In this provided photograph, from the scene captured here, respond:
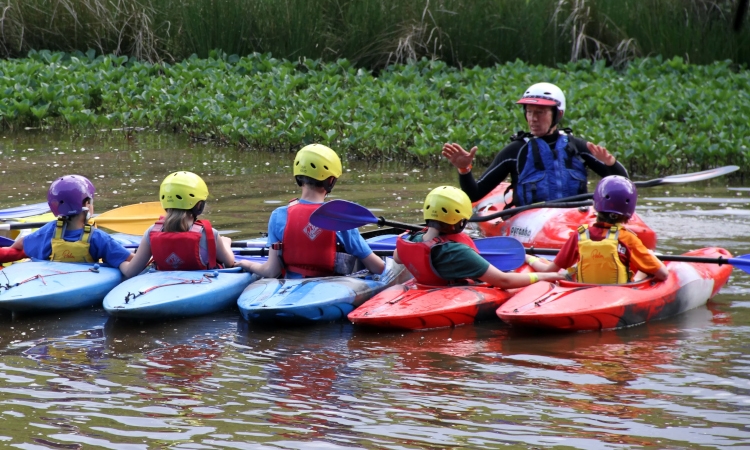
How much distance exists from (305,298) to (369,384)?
3.58 ft

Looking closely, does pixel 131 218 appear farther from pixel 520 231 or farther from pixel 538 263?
pixel 538 263

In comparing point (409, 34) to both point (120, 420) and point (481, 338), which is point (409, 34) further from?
point (120, 420)

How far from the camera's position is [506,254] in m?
6.77

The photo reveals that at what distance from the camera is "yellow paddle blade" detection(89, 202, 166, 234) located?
812cm

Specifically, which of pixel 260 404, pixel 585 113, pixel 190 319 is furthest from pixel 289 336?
pixel 585 113

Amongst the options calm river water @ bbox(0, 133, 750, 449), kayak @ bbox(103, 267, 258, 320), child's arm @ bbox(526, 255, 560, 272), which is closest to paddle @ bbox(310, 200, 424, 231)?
calm river water @ bbox(0, 133, 750, 449)

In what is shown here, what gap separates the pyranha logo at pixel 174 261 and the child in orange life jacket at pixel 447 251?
1.28m

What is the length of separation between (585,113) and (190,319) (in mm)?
7142

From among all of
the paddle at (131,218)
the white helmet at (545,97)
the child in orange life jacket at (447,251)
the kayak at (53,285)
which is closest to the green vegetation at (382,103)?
the white helmet at (545,97)

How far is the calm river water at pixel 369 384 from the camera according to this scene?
465 cm

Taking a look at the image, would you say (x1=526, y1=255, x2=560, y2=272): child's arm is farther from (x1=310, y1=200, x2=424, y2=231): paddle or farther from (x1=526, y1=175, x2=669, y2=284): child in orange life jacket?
(x1=310, y1=200, x2=424, y2=231): paddle

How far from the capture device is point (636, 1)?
629 inches

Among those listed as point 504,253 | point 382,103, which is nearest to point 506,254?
point 504,253

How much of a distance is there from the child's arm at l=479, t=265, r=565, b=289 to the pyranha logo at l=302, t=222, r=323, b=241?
952 millimetres
